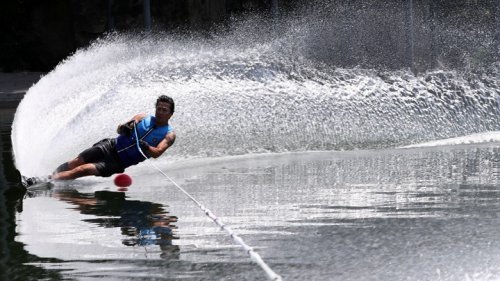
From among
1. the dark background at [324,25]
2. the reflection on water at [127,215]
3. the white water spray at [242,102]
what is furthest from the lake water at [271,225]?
the dark background at [324,25]

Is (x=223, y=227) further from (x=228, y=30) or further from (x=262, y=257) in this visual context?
(x=228, y=30)

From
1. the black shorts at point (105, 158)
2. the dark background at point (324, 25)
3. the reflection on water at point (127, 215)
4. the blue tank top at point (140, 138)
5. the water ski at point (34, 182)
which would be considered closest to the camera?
the reflection on water at point (127, 215)

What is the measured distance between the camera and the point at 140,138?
10586mm

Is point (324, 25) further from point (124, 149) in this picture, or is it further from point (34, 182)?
point (34, 182)

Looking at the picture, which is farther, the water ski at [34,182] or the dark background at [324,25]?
the dark background at [324,25]

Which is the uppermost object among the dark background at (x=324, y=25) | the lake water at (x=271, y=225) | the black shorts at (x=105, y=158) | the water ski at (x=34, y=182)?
the dark background at (x=324, y=25)

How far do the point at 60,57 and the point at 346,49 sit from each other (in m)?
12.0

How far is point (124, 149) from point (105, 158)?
0.20 metres

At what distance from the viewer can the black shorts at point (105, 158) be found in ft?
33.9

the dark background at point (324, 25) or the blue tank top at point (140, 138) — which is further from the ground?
the dark background at point (324, 25)

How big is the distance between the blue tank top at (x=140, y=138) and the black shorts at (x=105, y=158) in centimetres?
6

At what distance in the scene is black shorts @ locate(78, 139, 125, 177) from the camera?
10.3 m

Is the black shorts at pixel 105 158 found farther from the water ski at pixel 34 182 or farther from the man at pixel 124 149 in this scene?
the water ski at pixel 34 182

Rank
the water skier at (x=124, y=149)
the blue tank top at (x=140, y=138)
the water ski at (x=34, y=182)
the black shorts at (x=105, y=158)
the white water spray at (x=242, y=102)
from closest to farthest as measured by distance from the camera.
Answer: the water ski at (x=34, y=182) → the water skier at (x=124, y=149) → the black shorts at (x=105, y=158) → the blue tank top at (x=140, y=138) → the white water spray at (x=242, y=102)
